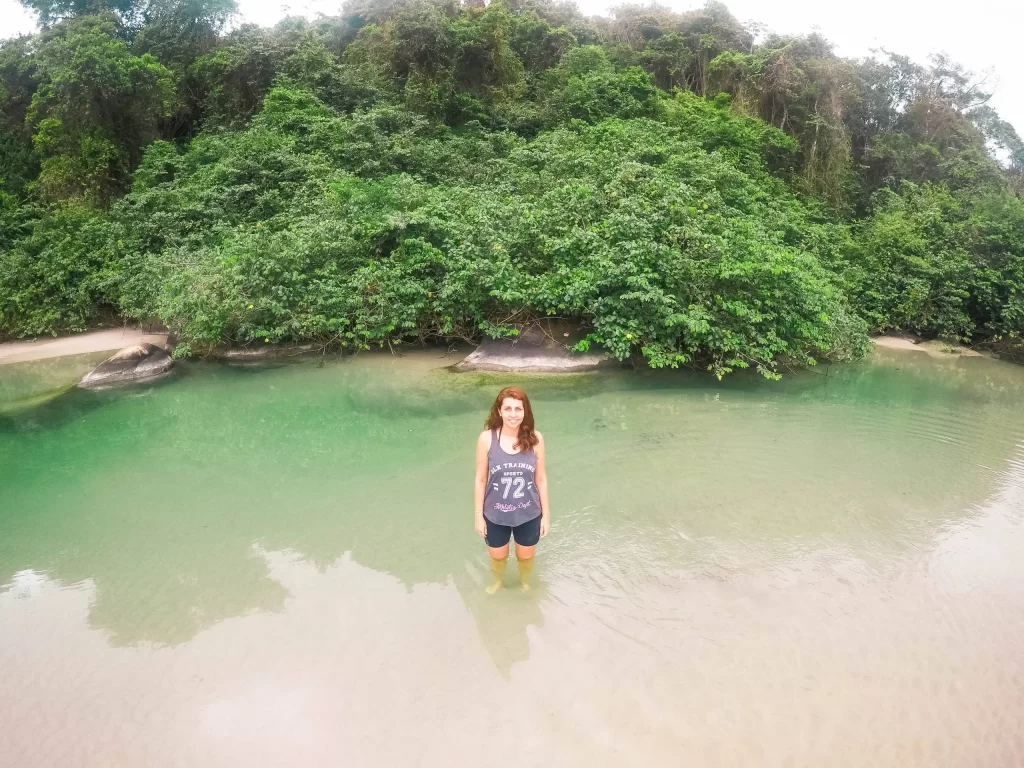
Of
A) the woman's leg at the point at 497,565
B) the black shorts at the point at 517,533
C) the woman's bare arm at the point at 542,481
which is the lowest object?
the woman's leg at the point at 497,565

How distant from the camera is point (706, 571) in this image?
434 cm

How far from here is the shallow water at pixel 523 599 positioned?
302 cm

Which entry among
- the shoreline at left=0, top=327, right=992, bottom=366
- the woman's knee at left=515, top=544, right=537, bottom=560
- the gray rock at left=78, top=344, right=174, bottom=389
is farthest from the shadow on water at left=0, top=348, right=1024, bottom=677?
the shoreline at left=0, top=327, right=992, bottom=366

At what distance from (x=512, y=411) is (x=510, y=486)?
46cm

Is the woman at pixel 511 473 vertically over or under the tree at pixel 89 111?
under

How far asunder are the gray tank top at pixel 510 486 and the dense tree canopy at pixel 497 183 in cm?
597

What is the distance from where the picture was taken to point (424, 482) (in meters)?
5.91

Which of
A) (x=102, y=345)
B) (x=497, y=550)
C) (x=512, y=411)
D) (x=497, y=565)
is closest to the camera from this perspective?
(x=512, y=411)

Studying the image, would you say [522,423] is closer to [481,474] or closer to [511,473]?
[511,473]

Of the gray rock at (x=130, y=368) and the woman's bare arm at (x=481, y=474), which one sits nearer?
the woman's bare arm at (x=481, y=474)

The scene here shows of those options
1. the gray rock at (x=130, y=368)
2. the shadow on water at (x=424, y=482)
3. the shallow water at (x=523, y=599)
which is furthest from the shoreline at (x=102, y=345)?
the shallow water at (x=523, y=599)

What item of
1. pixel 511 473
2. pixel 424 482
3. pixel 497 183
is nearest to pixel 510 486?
pixel 511 473

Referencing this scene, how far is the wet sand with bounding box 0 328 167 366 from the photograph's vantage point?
12523mm

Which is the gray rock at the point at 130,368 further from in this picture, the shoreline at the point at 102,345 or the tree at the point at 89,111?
the tree at the point at 89,111
